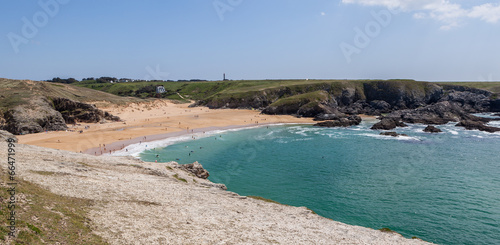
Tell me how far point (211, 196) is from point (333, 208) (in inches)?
640

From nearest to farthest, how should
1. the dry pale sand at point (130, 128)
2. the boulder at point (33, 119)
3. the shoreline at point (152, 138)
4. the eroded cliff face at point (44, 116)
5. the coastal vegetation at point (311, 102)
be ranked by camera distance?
the shoreline at point (152, 138), the dry pale sand at point (130, 128), the boulder at point (33, 119), the eroded cliff face at point (44, 116), the coastal vegetation at point (311, 102)

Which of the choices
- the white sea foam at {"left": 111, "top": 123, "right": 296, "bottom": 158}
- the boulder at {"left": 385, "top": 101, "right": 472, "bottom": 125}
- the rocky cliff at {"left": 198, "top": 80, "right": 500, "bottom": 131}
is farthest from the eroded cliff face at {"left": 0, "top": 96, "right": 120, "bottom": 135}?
Result: the boulder at {"left": 385, "top": 101, "right": 472, "bottom": 125}

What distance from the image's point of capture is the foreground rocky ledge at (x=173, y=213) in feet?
65.6

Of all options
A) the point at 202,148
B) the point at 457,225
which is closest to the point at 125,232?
the point at 457,225

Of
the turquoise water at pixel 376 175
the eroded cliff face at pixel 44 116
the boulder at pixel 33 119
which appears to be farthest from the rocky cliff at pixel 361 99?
the boulder at pixel 33 119

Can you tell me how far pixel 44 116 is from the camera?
78.2 meters

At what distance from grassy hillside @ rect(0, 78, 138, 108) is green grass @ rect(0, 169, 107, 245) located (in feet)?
252

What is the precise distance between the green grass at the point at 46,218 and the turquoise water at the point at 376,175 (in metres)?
23.6

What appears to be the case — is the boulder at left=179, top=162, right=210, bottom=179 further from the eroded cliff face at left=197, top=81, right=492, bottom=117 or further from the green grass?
the eroded cliff face at left=197, top=81, right=492, bottom=117

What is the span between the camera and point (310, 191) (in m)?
40.9

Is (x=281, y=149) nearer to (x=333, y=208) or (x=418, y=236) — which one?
(x=333, y=208)

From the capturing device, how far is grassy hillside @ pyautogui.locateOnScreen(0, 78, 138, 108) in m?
81.4

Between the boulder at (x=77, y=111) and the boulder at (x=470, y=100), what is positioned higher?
the boulder at (x=470, y=100)

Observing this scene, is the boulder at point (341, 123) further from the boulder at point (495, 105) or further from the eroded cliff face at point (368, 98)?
the boulder at point (495, 105)
